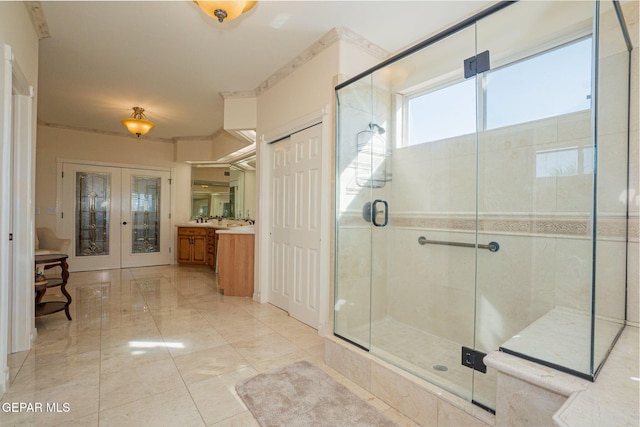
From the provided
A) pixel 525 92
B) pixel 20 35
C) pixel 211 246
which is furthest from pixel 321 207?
pixel 211 246

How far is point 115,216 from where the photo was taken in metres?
6.03

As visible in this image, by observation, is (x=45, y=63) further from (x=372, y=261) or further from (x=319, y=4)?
(x=372, y=261)

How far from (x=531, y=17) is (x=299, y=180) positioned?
228 cm

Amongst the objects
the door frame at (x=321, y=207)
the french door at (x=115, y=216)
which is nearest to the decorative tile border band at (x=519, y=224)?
the door frame at (x=321, y=207)

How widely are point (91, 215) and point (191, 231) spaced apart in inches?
73.3

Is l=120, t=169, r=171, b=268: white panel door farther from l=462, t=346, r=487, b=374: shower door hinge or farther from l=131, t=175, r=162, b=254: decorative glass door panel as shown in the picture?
l=462, t=346, r=487, b=374: shower door hinge

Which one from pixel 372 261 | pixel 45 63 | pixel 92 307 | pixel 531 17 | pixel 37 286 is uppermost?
pixel 45 63

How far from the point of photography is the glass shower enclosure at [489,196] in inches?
59.9

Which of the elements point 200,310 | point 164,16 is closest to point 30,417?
point 200,310

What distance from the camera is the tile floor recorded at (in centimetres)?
167

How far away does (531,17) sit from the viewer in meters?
1.97

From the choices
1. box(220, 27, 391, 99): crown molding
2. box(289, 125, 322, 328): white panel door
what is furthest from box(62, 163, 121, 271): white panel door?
box(289, 125, 322, 328): white panel door

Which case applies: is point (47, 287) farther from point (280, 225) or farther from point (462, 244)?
point (462, 244)

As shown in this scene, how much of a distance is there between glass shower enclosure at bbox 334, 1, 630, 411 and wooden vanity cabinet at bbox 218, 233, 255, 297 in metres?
1.95
